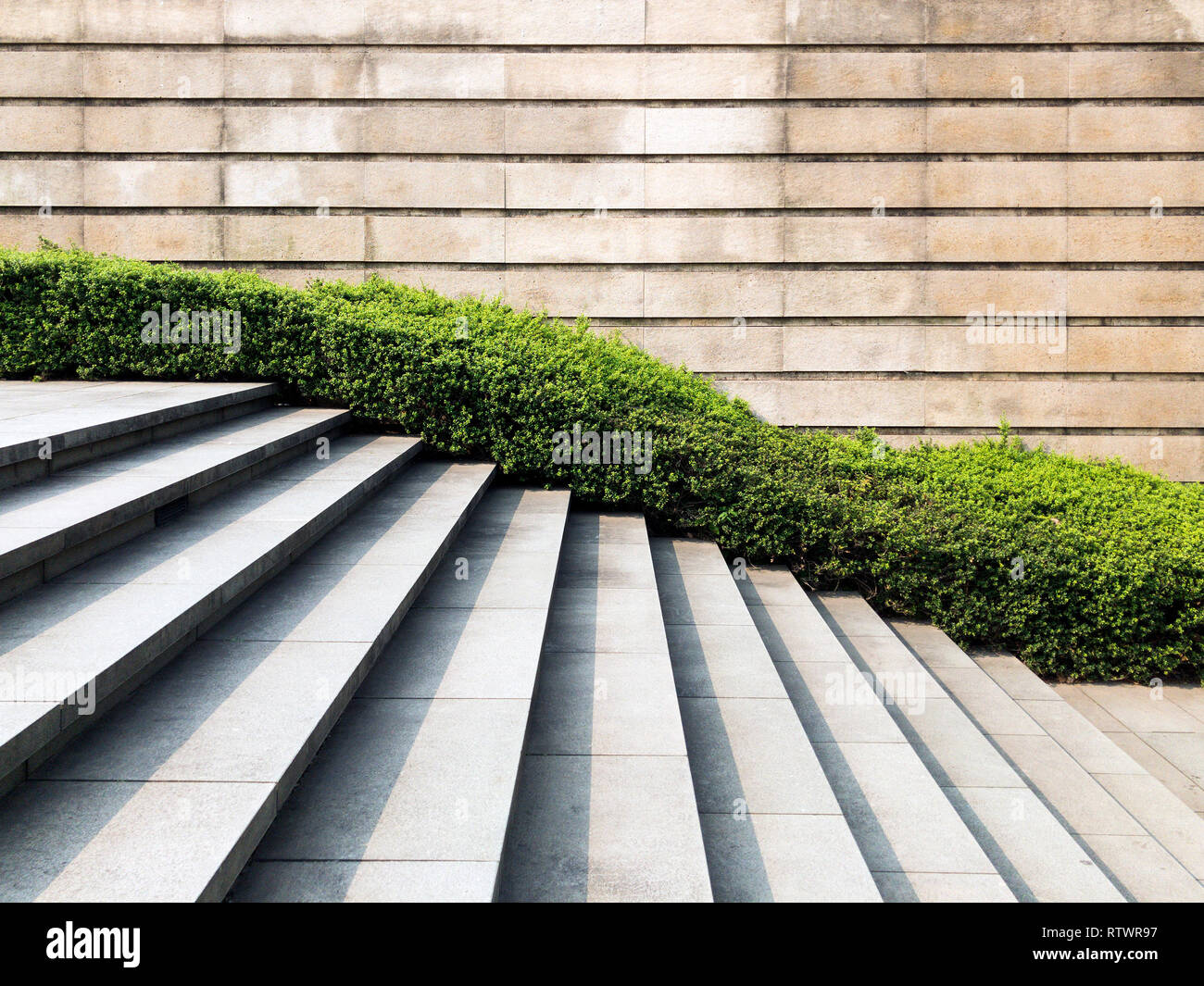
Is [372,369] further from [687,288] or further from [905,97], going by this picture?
[905,97]

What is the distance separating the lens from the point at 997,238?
1010cm

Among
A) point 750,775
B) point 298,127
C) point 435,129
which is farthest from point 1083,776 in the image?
point 298,127

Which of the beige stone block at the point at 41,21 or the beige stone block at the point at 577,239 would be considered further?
the beige stone block at the point at 577,239

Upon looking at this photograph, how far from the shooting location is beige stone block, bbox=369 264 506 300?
10336mm

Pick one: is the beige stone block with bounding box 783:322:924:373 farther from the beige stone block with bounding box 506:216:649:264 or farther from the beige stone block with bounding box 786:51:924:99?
the beige stone block with bounding box 786:51:924:99

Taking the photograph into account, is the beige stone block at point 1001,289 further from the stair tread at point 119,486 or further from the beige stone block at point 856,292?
the stair tread at point 119,486

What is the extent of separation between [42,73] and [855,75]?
9396mm

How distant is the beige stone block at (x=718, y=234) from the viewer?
33.5ft

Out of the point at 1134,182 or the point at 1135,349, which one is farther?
the point at 1135,349

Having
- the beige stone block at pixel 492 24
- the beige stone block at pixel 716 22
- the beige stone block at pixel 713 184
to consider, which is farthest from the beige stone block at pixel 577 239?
the beige stone block at pixel 716 22

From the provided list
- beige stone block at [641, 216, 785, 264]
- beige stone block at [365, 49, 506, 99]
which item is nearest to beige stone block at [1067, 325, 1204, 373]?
beige stone block at [641, 216, 785, 264]

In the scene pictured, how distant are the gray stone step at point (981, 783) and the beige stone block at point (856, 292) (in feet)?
14.3

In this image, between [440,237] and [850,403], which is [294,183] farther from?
[850,403]

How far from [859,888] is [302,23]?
10.6 metres
